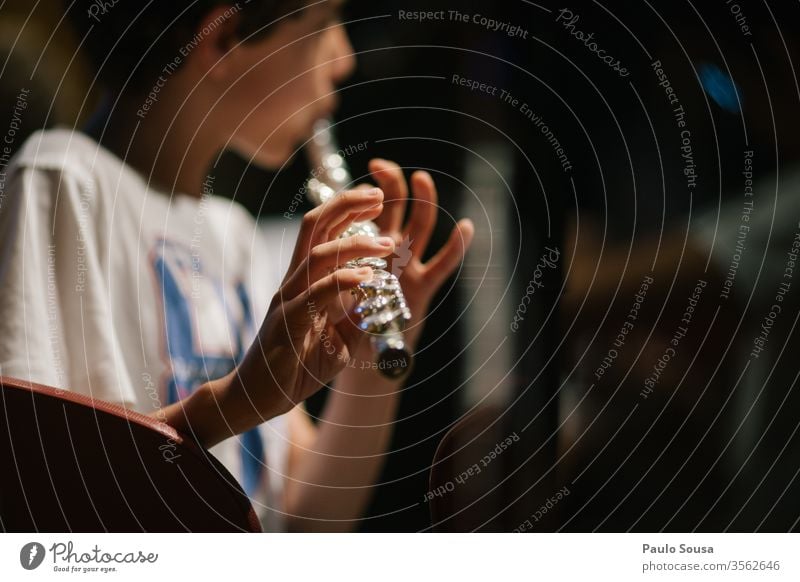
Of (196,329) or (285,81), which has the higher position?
(285,81)

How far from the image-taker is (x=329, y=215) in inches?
15.8

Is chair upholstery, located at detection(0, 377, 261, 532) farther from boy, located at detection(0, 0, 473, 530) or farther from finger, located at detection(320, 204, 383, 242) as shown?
finger, located at detection(320, 204, 383, 242)

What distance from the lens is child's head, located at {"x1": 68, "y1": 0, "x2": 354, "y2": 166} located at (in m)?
0.45

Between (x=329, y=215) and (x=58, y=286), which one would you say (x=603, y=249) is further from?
(x=58, y=286)

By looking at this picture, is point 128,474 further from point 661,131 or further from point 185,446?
point 661,131

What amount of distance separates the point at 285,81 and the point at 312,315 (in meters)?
0.17

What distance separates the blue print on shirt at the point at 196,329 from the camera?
1.53 feet

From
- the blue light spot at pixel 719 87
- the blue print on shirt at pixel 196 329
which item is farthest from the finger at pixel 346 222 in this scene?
the blue light spot at pixel 719 87

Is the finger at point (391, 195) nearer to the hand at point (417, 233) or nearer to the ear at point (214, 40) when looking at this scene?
the hand at point (417, 233)

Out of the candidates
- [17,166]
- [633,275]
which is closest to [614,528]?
[633,275]

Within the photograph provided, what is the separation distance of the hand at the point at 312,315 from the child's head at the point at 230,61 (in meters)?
0.10
